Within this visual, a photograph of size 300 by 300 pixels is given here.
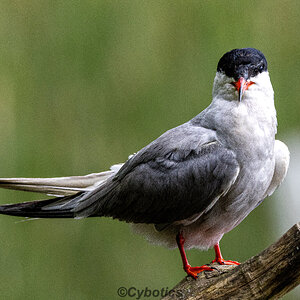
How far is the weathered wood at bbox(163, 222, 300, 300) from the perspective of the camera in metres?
2.00

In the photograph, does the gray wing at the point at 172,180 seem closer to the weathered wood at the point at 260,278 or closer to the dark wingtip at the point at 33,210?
the dark wingtip at the point at 33,210

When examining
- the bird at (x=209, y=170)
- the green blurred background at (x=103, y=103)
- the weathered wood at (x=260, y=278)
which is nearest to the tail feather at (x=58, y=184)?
the bird at (x=209, y=170)

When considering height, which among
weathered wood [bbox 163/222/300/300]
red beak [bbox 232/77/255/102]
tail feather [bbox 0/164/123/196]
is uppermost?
red beak [bbox 232/77/255/102]

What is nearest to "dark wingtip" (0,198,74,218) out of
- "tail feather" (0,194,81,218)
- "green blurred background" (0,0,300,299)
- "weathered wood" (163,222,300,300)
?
"tail feather" (0,194,81,218)

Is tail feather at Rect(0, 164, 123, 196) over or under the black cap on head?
under

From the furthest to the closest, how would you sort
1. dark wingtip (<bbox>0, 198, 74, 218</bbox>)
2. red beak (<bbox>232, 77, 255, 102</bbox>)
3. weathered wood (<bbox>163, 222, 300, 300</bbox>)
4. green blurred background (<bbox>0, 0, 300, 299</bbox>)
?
green blurred background (<bbox>0, 0, 300, 299</bbox>)
dark wingtip (<bbox>0, 198, 74, 218</bbox>)
red beak (<bbox>232, 77, 255, 102</bbox>)
weathered wood (<bbox>163, 222, 300, 300</bbox>)

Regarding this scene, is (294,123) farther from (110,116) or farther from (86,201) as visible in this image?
(86,201)

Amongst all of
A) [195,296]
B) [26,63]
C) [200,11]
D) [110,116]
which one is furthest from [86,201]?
[200,11]

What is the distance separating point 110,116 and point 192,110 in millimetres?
444

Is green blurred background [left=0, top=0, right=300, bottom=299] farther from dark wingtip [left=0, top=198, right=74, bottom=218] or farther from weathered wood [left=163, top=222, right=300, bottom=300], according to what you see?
weathered wood [left=163, top=222, right=300, bottom=300]

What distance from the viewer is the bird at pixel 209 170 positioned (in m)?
2.29

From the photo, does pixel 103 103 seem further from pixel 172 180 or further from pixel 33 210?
pixel 172 180

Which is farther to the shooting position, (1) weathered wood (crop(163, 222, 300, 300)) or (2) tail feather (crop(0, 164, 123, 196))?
(2) tail feather (crop(0, 164, 123, 196))

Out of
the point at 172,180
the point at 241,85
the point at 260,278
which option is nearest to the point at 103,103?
the point at 172,180
